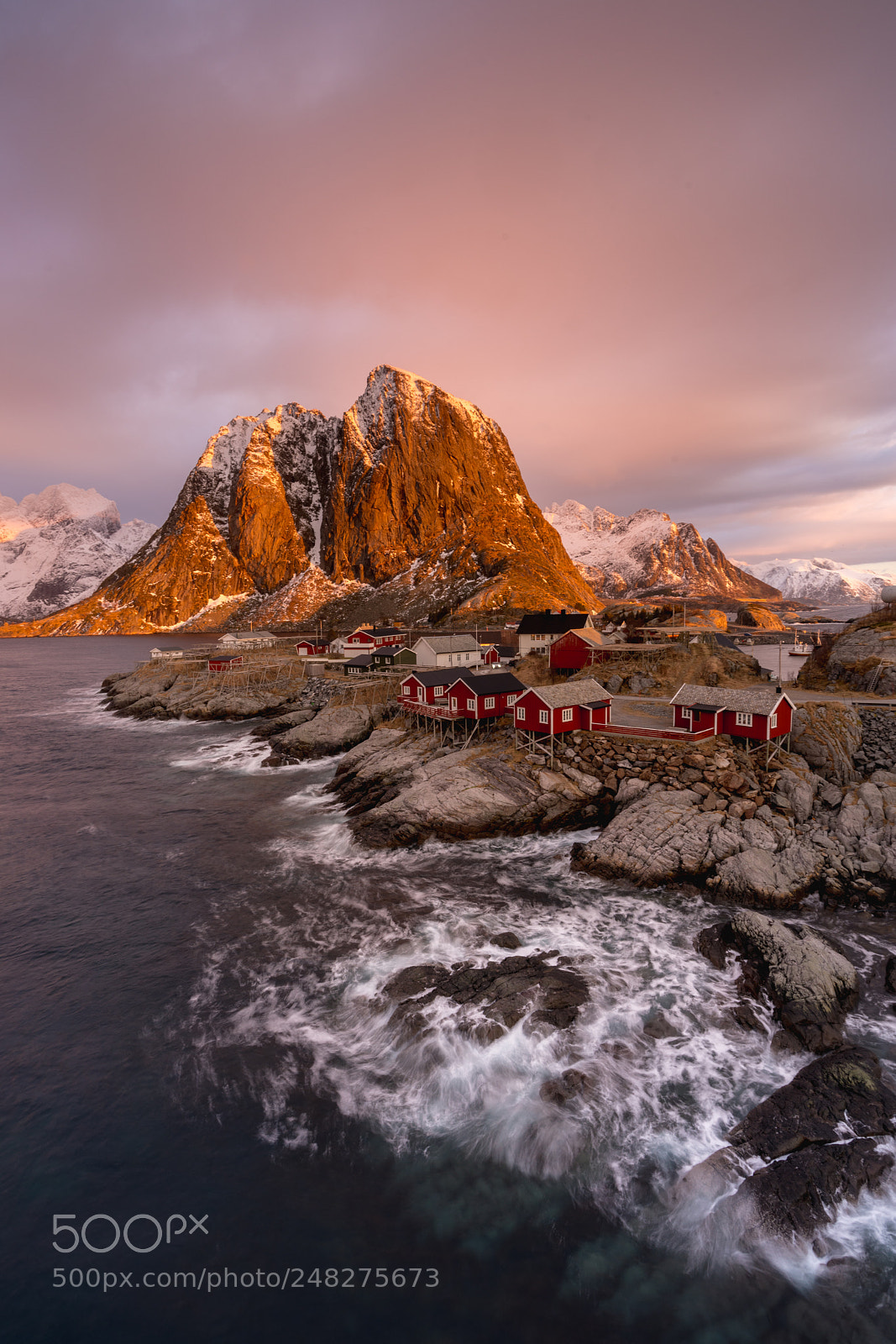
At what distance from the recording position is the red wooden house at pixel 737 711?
113ft

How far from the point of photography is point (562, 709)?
3816cm

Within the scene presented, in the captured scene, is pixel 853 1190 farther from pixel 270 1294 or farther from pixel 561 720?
pixel 561 720

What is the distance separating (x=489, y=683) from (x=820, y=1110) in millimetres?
32431

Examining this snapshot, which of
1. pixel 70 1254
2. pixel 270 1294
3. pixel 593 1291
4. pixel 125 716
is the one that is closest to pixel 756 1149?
pixel 593 1291

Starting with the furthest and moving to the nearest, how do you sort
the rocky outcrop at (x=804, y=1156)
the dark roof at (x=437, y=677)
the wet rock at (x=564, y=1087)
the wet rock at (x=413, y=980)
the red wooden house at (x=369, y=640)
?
1. the red wooden house at (x=369, y=640)
2. the dark roof at (x=437, y=677)
3. the wet rock at (x=413, y=980)
4. the wet rock at (x=564, y=1087)
5. the rocky outcrop at (x=804, y=1156)

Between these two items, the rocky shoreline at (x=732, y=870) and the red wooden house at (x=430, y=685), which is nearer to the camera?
the rocky shoreline at (x=732, y=870)

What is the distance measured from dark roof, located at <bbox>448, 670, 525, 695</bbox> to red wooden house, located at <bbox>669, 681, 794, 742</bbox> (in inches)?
517

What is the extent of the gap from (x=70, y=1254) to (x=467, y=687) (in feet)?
114

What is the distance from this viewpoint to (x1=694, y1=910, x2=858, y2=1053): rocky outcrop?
55.9 feet

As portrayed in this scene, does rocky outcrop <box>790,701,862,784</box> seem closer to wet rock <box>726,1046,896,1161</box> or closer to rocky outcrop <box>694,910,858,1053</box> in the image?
rocky outcrop <box>694,910,858,1053</box>

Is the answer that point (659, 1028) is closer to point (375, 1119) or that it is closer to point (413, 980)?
point (413, 980)

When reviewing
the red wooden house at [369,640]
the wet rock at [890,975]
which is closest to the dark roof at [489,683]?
the wet rock at [890,975]

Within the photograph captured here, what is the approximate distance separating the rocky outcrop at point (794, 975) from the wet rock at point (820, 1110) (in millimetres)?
1533

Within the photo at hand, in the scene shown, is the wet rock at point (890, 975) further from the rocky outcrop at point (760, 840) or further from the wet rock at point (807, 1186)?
the wet rock at point (807, 1186)
